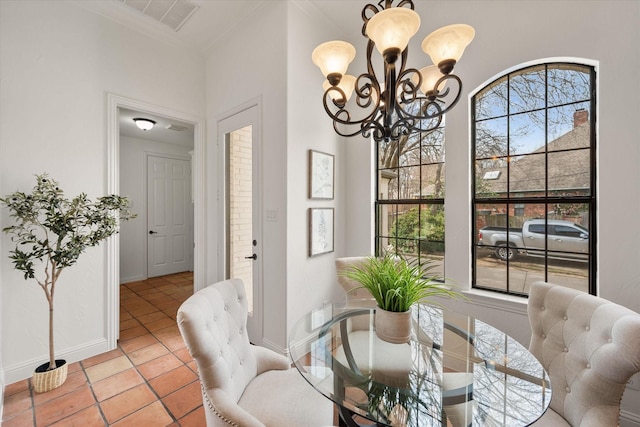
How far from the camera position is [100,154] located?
245cm

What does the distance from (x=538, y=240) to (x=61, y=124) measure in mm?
4015

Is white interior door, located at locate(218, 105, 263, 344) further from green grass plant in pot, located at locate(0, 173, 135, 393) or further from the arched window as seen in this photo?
the arched window

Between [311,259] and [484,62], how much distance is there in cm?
224

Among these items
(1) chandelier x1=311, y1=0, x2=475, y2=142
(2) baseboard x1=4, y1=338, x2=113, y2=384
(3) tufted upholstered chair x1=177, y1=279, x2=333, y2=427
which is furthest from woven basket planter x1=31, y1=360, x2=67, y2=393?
(1) chandelier x1=311, y1=0, x2=475, y2=142

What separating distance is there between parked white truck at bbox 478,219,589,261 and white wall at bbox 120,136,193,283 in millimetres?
5315

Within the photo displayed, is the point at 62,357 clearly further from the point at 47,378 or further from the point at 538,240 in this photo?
the point at 538,240

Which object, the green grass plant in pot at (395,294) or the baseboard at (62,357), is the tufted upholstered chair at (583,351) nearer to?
the green grass plant in pot at (395,294)

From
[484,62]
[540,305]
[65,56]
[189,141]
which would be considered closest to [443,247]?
[540,305]

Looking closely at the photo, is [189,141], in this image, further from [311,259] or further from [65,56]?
[311,259]

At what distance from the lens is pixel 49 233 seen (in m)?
2.19

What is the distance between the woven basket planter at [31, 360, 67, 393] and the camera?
192 cm

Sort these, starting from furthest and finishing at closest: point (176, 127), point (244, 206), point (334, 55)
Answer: point (176, 127) → point (244, 206) → point (334, 55)

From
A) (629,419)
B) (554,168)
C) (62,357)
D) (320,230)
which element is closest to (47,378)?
(62,357)

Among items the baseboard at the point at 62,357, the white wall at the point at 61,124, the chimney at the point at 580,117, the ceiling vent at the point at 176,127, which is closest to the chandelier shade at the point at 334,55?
the chimney at the point at 580,117
